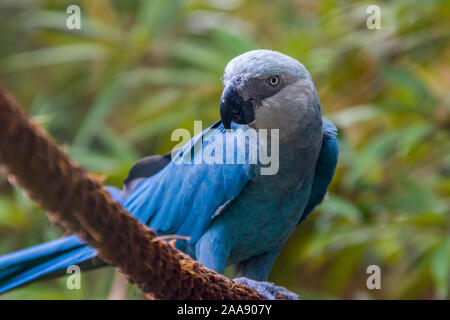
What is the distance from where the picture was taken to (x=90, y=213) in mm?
938

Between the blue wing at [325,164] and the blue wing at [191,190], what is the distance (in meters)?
0.32

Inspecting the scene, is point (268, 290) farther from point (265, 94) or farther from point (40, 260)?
point (40, 260)

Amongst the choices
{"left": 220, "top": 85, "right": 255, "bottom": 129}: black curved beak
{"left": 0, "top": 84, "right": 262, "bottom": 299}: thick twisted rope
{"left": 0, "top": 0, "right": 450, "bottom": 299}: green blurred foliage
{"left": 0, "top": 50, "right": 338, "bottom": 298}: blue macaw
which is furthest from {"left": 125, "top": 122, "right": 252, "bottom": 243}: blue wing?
{"left": 0, "top": 0, "right": 450, "bottom": 299}: green blurred foliage

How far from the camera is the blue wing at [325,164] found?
5.89 ft

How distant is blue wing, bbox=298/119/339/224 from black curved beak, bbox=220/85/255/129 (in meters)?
0.36

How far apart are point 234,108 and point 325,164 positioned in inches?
18.8

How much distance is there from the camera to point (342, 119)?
9.38 feet

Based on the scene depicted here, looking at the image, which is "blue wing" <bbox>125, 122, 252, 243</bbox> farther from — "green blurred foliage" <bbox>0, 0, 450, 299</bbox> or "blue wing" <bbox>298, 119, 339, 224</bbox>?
"green blurred foliage" <bbox>0, 0, 450, 299</bbox>

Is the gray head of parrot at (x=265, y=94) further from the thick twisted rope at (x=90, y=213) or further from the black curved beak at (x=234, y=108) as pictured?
the thick twisted rope at (x=90, y=213)

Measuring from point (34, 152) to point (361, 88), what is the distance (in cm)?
271
